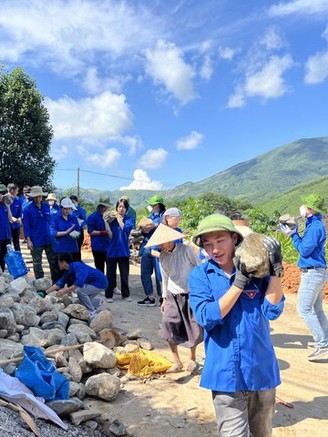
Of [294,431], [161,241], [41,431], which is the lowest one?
[294,431]

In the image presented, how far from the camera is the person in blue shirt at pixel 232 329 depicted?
2.31m

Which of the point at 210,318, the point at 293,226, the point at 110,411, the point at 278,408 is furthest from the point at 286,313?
the point at 210,318

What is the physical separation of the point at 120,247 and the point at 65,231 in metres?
1.02

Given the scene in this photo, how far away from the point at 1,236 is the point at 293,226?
205 inches

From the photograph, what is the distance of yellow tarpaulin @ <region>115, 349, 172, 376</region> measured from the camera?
465 cm

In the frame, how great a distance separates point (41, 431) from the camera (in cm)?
312

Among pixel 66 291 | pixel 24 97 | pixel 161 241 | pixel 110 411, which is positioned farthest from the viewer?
pixel 24 97

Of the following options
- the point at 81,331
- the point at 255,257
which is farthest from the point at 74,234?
the point at 255,257

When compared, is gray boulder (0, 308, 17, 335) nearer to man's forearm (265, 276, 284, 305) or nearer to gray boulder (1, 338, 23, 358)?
gray boulder (1, 338, 23, 358)

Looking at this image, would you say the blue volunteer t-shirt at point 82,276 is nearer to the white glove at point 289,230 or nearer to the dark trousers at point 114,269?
the dark trousers at point 114,269

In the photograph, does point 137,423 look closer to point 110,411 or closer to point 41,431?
point 110,411

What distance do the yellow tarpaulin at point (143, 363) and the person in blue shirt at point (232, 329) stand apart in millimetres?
2315

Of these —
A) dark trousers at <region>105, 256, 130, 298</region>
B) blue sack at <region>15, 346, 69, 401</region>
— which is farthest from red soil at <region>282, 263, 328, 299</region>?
blue sack at <region>15, 346, 69, 401</region>

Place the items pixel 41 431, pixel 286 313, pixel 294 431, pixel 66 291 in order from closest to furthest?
pixel 41 431, pixel 294 431, pixel 66 291, pixel 286 313
